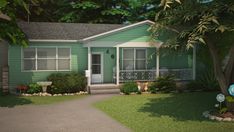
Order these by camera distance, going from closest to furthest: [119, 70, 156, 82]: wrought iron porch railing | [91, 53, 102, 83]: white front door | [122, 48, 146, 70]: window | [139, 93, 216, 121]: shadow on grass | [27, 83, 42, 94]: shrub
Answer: [139, 93, 216, 121]: shadow on grass < [27, 83, 42, 94]: shrub < [119, 70, 156, 82]: wrought iron porch railing < [91, 53, 102, 83]: white front door < [122, 48, 146, 70]: window

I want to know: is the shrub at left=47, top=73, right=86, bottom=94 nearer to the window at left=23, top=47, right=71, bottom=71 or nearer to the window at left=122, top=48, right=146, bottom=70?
the window at left=23, top=47, right=71, bottom=71

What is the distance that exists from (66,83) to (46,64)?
2464 millimetres

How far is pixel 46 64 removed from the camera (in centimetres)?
1997

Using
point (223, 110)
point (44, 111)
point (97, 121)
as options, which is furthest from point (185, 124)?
point (44, 111)

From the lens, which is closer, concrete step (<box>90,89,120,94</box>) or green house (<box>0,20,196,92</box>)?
concrete step (<box>90,89,120,94</box>)

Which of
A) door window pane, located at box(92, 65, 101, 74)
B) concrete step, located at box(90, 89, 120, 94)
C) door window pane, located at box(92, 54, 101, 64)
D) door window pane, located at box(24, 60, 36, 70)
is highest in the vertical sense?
door window pane, located at box(92, 54, 101, 64)

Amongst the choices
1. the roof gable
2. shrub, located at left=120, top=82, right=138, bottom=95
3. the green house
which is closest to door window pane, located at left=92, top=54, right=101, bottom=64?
the green house

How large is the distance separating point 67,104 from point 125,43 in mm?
7363

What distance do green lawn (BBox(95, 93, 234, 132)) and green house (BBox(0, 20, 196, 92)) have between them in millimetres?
5583

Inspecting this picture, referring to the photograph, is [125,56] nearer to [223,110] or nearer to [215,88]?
[215,88]

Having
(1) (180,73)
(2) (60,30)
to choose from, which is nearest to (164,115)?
(1) (180,73)

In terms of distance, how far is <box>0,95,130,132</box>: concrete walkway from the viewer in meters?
9.21

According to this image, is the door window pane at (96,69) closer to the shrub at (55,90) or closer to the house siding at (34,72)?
the house siding at (34,72)

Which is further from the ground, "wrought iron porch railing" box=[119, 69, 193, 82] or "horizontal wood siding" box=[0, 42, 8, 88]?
"horizontal wood siding" box=[0, 42, 8, 88]
